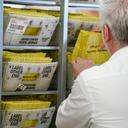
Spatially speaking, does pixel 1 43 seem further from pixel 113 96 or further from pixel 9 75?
pixel 113 96

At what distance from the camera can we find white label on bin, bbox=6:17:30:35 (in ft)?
5.71

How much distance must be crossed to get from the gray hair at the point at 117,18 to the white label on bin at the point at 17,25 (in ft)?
2.07

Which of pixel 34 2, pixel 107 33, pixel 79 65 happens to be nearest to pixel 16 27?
pixel 34 2

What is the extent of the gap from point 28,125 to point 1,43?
46 cm

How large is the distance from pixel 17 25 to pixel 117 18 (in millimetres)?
707

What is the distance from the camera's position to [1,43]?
171 centimetres

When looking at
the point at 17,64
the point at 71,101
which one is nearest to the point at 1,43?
the point at 17,64

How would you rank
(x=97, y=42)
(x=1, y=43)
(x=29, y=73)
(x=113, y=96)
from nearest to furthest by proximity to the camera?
(x=113, y=96) → (x=1, y=43) → (x=29, y=73) → (x=97, y=42)

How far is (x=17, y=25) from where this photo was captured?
1752mm

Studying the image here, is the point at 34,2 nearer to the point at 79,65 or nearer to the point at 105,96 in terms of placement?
the point at 79,65

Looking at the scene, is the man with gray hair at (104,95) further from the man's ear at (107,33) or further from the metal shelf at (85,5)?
the metal shelf at (85,5)

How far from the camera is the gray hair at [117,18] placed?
1167 mm

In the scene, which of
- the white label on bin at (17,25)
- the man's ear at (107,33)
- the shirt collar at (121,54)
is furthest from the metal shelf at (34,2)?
the shirt collar at (121,54)

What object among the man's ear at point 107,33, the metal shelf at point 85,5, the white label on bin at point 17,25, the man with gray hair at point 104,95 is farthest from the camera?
the metal shelf at point 85,5
